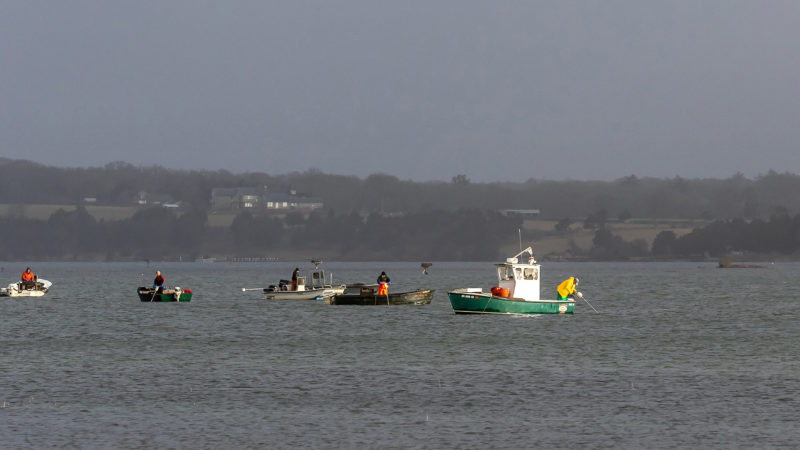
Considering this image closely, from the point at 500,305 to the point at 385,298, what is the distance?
2401 centimetres

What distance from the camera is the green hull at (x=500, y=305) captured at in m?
83.7

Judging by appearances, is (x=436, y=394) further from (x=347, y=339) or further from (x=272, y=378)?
(x=347, y=339)

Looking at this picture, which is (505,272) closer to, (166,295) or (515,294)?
(515,294)

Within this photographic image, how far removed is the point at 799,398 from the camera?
43375 mm

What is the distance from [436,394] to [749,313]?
74.6 meters

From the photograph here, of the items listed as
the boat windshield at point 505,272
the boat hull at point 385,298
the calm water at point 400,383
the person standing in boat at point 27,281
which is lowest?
the calm water at point 400,383

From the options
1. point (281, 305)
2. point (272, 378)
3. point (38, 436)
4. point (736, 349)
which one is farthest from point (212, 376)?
point (281, 305)

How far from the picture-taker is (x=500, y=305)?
84125mm

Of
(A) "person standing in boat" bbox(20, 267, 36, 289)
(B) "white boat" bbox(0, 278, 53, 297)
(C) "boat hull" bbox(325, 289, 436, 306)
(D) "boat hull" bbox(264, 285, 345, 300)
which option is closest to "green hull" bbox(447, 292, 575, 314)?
(C) "boat hull" bbox(325, 289, 436, 306)

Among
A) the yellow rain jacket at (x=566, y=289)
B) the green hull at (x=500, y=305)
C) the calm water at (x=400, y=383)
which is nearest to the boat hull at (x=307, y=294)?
the calm water at (x=400, y=383)

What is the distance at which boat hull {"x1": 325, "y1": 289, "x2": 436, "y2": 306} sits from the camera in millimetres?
106625

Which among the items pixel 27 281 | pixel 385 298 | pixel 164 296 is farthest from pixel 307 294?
pixel 27 281

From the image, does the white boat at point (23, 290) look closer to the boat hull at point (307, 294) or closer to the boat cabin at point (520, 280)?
the boat hull at point (307, 294)

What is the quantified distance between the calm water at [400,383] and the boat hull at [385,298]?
12.4 meters
